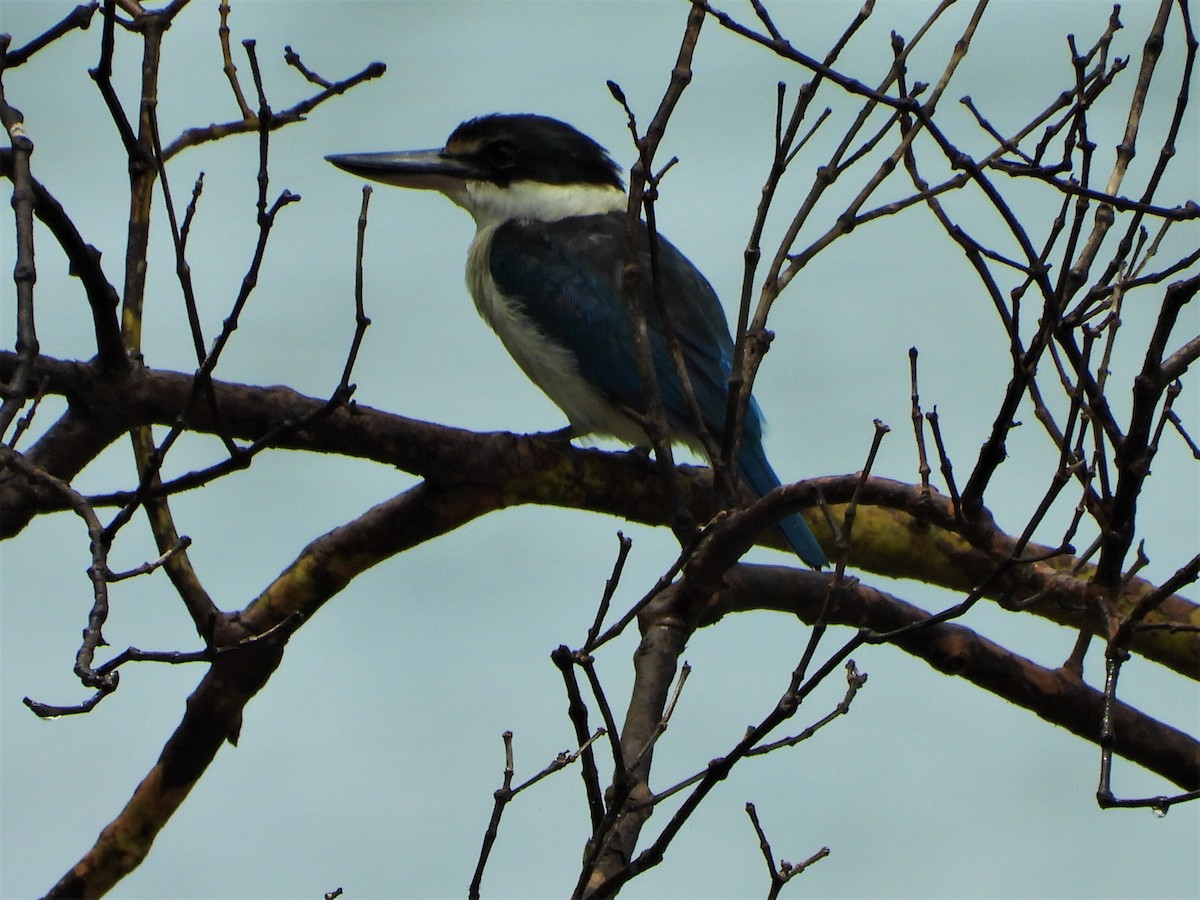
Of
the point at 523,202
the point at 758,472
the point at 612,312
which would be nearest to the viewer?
the point at 758,472

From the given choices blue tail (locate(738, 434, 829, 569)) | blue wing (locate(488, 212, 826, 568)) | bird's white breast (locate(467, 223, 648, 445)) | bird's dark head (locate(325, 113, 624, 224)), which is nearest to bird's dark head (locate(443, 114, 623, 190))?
bird's dark head (locate(325, 113, 624, 224))

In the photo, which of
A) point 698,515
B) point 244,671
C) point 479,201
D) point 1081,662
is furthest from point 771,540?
point 479,201

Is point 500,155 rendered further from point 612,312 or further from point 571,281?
point 612,312

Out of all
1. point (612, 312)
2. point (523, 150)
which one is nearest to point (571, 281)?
point (612, 312)

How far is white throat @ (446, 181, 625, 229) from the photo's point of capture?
459 cm

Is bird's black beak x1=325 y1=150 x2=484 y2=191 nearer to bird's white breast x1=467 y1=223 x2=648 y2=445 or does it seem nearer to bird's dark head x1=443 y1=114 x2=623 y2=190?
bird's dark head x1=443 y1=114 x2=623 y2=190

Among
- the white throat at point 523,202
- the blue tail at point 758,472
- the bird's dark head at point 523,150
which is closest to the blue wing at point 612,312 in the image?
the blue tail at point 758,472

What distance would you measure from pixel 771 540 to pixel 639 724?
46.7 inches

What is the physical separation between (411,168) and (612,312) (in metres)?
1.03

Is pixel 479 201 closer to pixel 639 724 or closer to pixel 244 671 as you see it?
pixel 244 671

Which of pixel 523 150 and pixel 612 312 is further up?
pixel 523 150

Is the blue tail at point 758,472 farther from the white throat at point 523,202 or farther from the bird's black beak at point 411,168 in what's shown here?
the bird's black beak at point 411,168

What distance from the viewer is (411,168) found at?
468cm

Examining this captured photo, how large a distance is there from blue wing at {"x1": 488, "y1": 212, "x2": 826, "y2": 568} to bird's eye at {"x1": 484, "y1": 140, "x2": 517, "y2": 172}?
0.89 feet
